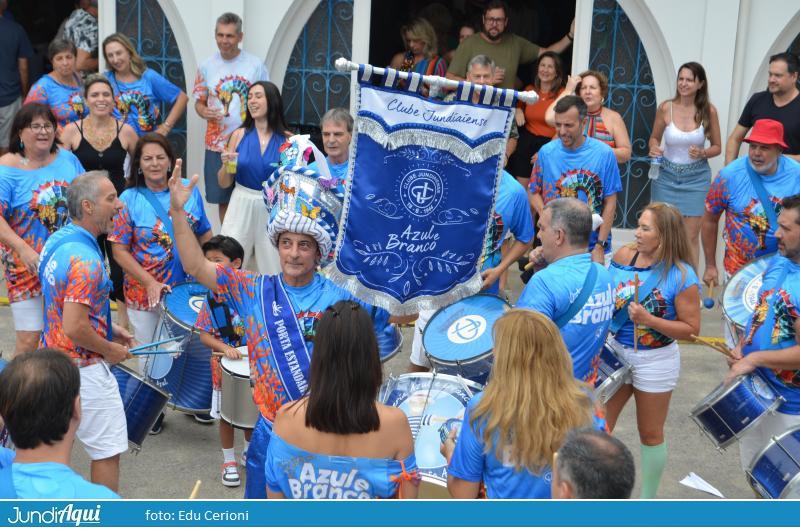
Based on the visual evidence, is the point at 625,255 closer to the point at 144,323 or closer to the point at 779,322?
the point at 779,322

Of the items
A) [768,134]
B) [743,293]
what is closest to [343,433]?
[743,293]

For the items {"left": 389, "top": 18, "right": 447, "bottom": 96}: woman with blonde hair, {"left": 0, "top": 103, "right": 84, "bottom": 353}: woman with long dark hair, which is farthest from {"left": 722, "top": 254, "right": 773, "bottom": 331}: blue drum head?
{"left": 389, "top": 18, "right": 447, "bottom": 96}: woman with blonde hair

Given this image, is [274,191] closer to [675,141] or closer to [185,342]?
[185,342]

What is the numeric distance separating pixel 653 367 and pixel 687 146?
4095mm

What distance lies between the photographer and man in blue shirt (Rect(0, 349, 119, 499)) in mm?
3289

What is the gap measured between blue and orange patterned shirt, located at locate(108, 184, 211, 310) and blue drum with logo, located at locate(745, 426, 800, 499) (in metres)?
3.59

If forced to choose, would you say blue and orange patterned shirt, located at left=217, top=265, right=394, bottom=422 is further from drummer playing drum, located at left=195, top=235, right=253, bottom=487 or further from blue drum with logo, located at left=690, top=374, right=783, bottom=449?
blue drum with logo, located at left=690, top=374, right=783, bottom=449

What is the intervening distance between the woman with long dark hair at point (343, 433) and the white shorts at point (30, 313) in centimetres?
350

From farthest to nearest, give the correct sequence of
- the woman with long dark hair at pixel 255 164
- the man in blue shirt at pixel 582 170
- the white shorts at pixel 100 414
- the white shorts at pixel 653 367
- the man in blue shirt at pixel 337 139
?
the woman with long dark hair at pixel 255 164, the man in blue shirt at pixel 582 170, the man in blue shirt at pixel 337 139, the white shorts at pixel 653 367, the white shorts at pixel 100 414

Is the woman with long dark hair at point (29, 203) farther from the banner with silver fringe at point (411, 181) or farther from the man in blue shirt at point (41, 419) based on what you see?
the man in blue shirt at point (41, 419)

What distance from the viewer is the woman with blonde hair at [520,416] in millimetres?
3674

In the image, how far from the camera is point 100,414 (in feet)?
16.9

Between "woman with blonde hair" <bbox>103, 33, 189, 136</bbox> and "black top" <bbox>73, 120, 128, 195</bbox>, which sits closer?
"black top" <bbox>73, 120, 128, 195</bbox>

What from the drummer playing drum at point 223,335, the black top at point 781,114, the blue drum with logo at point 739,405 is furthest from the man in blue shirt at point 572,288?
the black top at point 781,114
